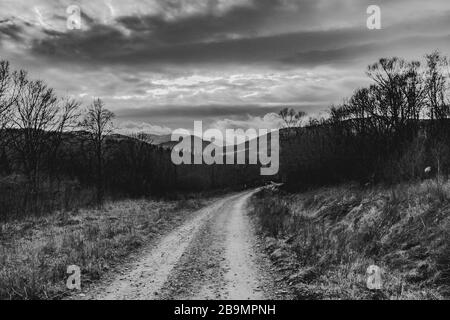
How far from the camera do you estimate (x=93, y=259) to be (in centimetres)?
984

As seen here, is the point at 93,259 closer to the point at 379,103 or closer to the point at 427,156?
the point at 427,156

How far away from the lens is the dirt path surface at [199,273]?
7.50m

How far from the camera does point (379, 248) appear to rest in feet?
32.4

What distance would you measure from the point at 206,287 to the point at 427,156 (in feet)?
41.9

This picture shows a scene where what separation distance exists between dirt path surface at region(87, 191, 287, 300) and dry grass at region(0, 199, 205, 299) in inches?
33.3

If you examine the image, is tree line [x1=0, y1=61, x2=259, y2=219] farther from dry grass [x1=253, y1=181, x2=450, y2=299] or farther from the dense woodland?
dry grass [x1=253, y1=181, x2=450, y2=299]

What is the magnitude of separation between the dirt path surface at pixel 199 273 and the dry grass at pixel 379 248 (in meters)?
0.80

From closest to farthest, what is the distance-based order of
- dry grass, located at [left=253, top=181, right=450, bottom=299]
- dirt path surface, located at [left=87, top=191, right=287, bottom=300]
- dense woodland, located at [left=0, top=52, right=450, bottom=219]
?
dry grass, located at [left=253, top=181, right=450, bottom=299], dirt path surface, located at [left=87, top=191, right=287, bottom=300], dense woodland, located at [left=0, top=52, right=450, bottom=219]

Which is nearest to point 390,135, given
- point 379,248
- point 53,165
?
point 379,248

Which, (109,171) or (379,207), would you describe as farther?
(109,171)

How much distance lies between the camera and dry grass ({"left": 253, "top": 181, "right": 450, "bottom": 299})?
707 cm

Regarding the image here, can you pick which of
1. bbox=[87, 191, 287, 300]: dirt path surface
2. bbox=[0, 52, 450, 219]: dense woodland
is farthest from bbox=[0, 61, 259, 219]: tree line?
bbox=[87, 191, 287, 300]: dirt path surface

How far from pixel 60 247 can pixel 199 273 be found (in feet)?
16.8
